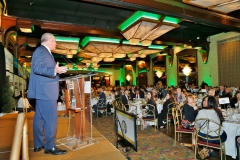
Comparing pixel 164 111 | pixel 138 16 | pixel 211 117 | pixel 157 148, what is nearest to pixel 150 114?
pixel 164 111

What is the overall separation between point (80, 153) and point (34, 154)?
564 millimetres

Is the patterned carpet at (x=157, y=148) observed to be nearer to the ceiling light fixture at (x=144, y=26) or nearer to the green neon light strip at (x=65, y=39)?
the ceiling light fixture at (x=144, y=26)

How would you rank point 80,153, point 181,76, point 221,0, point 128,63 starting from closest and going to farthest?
point 80,153
point 221,0
point 181,76
point 128,63

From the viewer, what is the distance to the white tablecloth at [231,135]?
3393 millimetres

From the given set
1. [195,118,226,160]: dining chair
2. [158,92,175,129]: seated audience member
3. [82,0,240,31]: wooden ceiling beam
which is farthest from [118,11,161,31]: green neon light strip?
[195,118,226,160]: dining chair

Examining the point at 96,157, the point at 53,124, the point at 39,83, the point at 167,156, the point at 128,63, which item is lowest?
the point at 167,156

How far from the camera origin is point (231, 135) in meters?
3.47

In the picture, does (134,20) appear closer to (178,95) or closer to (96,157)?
(178,95)

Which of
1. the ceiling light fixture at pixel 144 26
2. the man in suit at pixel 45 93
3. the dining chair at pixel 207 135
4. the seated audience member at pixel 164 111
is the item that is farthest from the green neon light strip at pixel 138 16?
the man in suit at pixel 45 93

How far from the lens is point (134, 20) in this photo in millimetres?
7496

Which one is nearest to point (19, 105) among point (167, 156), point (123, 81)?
point (167, 156)

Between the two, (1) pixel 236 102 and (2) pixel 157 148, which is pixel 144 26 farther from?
(2) pixel 157 148

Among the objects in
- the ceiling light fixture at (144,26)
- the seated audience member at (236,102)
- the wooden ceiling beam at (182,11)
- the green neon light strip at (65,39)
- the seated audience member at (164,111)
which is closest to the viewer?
the seated audience member at (236,102)

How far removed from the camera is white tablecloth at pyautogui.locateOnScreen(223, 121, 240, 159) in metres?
3.39
